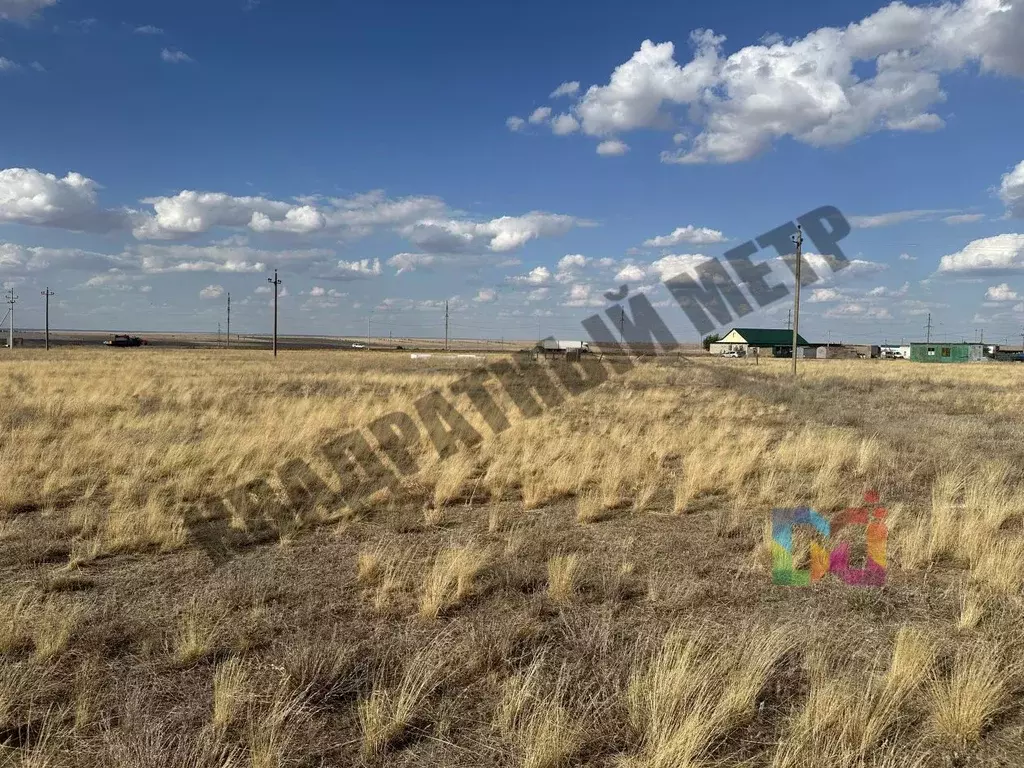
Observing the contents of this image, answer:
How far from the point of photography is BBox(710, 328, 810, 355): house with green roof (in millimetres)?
104838

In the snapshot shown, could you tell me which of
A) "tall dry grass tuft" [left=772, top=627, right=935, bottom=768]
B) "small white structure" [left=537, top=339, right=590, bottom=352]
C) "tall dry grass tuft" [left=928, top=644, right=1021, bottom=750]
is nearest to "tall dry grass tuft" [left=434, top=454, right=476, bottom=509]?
"tall dry grass tuft" [left=772, top=627, right=935, bottom=768]

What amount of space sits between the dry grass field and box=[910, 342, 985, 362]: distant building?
94631 millimetres

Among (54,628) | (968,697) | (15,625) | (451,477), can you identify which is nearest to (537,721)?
(968,697)

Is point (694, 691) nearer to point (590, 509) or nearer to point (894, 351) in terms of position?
point (590, 509)

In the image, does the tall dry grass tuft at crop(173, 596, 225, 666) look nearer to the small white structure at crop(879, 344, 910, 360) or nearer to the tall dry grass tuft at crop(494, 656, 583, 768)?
the tall dry grass tuft at crop(494, 656, 583, 768)

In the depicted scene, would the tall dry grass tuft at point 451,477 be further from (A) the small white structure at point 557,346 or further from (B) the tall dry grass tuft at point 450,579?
(A) the small white structure at point 557,346

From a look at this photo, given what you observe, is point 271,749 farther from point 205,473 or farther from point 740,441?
point 740,441

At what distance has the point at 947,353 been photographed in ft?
296

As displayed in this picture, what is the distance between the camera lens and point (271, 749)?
276 cm

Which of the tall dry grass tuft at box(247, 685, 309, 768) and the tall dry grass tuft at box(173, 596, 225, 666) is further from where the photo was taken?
the tall dry grass tuft at box(173, 596, 225, 666)

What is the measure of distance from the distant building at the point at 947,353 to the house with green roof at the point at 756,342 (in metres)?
17.0

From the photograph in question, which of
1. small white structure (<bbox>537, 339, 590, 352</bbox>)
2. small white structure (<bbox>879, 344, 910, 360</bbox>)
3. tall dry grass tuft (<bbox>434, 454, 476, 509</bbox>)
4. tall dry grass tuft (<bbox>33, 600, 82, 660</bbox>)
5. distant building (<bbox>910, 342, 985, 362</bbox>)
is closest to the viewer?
tall dry grass tuft (<bbox>33, 600, 82, 660</bbox>)

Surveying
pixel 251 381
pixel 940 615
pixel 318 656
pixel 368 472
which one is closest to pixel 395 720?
pixel 318 656

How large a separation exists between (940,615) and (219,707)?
15.4ft
